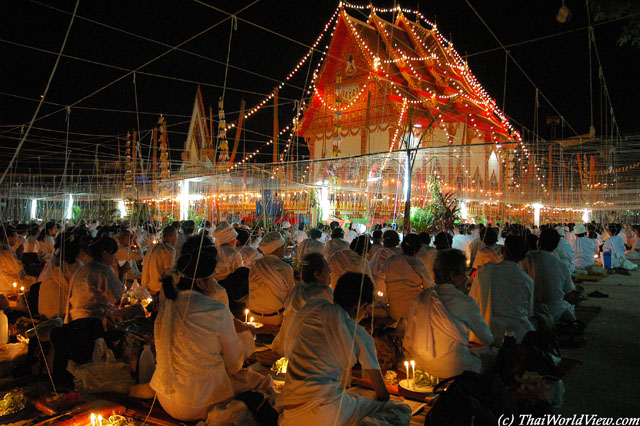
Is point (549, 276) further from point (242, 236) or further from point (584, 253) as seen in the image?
point (584, 253)

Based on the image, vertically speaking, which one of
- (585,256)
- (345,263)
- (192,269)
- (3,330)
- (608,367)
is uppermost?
(192,269)

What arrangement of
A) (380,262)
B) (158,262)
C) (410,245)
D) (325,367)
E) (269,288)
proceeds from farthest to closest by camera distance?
(158,262) < (380,262) < (410,245) < (269,288) < (325,367)

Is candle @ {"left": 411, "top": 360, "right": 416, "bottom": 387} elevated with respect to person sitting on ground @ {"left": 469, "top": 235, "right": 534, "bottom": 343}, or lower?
lower

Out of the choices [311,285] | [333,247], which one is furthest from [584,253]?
[311,285]

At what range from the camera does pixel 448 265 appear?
3676 millimetres

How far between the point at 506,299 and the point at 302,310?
7.69ft

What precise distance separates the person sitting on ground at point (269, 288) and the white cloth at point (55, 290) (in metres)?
1.94

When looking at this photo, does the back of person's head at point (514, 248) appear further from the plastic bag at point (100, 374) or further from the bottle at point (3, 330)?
the bottle at point (3, 330)

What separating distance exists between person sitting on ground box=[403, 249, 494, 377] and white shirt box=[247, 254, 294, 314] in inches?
78.1

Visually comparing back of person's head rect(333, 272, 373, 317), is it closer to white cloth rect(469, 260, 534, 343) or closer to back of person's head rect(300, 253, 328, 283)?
back of person's head rect(300, 253, 328, 283)

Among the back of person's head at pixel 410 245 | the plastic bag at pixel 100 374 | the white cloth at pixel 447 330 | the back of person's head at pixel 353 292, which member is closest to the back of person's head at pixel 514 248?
the back of person's head at pixel 410 245

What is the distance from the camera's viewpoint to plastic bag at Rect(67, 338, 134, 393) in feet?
12.8

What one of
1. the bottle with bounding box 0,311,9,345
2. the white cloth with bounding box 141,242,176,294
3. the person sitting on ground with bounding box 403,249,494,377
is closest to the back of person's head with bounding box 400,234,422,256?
the person sitting on ground with bounding box 403,249,494,377

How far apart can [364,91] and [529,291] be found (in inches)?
706
